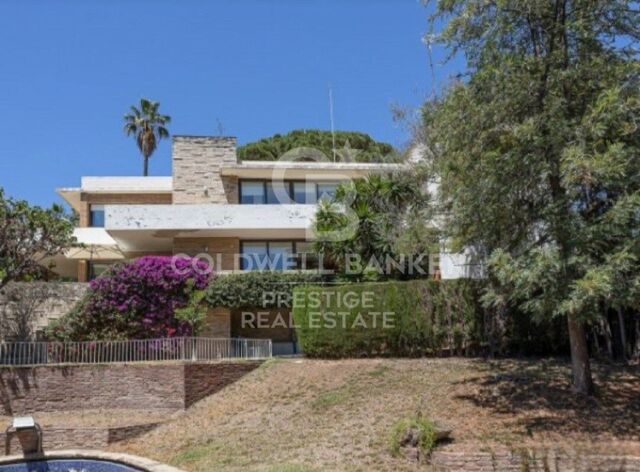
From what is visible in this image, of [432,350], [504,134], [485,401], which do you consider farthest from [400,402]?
[504,134]

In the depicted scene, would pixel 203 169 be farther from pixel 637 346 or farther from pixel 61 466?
pixel 637 346

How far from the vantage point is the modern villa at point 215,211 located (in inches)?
1033

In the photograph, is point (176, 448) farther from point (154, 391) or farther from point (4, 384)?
point (4, 384)

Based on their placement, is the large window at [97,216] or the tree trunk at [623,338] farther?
the large window at [97,216]

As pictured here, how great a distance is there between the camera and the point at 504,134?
1259cm

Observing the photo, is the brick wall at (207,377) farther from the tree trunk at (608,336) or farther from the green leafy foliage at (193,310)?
the tree trunk at (608,336)

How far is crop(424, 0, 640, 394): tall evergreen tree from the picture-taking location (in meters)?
10.9

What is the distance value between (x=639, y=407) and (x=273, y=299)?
14497 millimetres

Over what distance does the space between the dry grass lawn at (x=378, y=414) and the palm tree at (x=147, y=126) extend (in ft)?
126

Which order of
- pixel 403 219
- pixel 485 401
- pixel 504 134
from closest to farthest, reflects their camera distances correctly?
pixel 504 134
pixel 485 401
pixel 403 219

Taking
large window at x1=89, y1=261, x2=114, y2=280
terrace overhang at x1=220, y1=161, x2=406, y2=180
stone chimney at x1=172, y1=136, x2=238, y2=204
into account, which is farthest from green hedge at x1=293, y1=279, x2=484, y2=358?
large window at x1=89, y1=261, x2=114, y2=280

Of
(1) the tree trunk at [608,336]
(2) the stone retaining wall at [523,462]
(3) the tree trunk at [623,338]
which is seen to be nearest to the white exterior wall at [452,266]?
(1) the tree trunk at [608,336]

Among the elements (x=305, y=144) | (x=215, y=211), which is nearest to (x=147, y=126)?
(x=305, y=144)

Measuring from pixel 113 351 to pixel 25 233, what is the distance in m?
Result: 5.62
